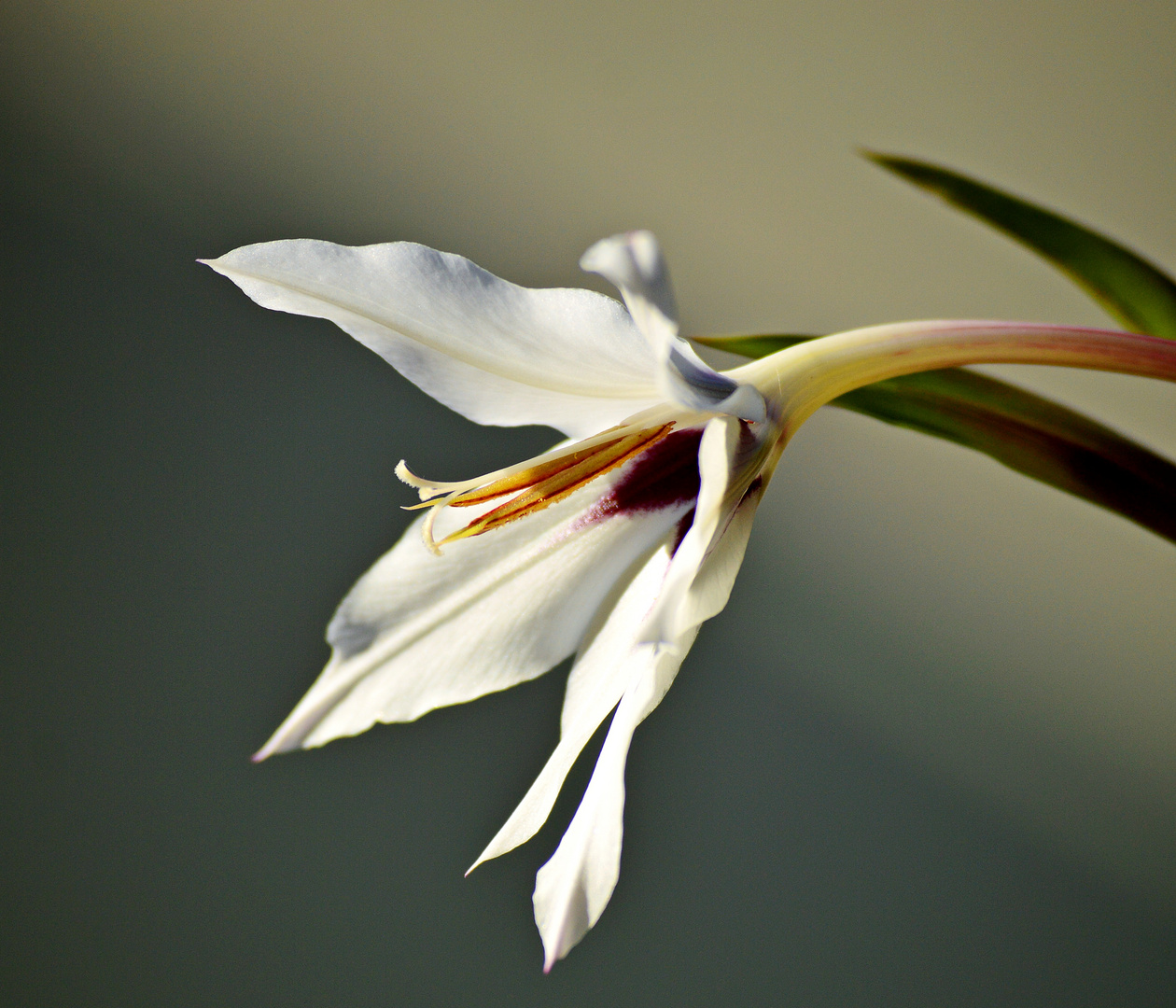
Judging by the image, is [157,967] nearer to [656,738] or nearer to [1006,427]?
[656,738]

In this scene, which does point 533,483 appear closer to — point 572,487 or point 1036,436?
point 572,487

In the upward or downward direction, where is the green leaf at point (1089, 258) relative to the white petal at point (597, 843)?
upward

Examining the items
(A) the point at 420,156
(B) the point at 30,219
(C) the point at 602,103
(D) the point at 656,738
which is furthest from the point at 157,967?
(C) the point at 602,103

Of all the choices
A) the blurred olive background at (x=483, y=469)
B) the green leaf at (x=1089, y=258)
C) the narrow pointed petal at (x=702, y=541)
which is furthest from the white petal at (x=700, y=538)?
the blurred olive background at (x=483, y=469)

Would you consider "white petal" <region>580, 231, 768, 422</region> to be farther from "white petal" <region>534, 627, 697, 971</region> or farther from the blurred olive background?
the blurred olive background

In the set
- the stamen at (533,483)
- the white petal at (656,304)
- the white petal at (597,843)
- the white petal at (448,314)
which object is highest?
the white petal at (448,314)

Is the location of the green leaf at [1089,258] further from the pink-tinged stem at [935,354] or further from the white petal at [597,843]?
the white petal at [597,843]

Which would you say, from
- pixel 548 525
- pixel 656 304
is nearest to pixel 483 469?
pixel 548 525
